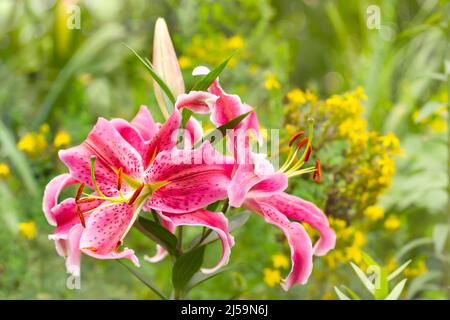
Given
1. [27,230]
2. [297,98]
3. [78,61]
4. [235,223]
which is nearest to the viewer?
[235,223]

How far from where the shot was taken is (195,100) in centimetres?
54

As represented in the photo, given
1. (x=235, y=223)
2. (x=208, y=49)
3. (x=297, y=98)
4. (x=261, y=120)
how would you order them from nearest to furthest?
(x=235, y=223), (x=297, y=98), (x=261, y=120), (x=208, y=49)

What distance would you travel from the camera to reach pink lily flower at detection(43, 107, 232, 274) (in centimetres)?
54

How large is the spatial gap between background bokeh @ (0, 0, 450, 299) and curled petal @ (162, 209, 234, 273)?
227 mm

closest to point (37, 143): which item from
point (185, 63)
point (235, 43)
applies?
point (185, 63)

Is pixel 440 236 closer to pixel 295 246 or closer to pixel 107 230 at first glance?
pixel 295 246

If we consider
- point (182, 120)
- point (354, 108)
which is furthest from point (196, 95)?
point (354, 108)

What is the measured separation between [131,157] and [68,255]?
10 cm

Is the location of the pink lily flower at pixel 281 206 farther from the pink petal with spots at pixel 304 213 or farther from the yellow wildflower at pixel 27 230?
the yellow wildflower at pixel 27 230

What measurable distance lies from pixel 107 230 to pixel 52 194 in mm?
75

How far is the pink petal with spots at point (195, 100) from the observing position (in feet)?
1.75

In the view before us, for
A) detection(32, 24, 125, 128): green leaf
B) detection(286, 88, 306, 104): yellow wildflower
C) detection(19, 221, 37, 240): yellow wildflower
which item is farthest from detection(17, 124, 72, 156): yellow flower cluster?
detection(286, 88, 306, 104): yellow wildflower

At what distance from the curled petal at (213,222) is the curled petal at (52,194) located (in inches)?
3.9

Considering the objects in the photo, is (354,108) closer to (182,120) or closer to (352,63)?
(182,120)
